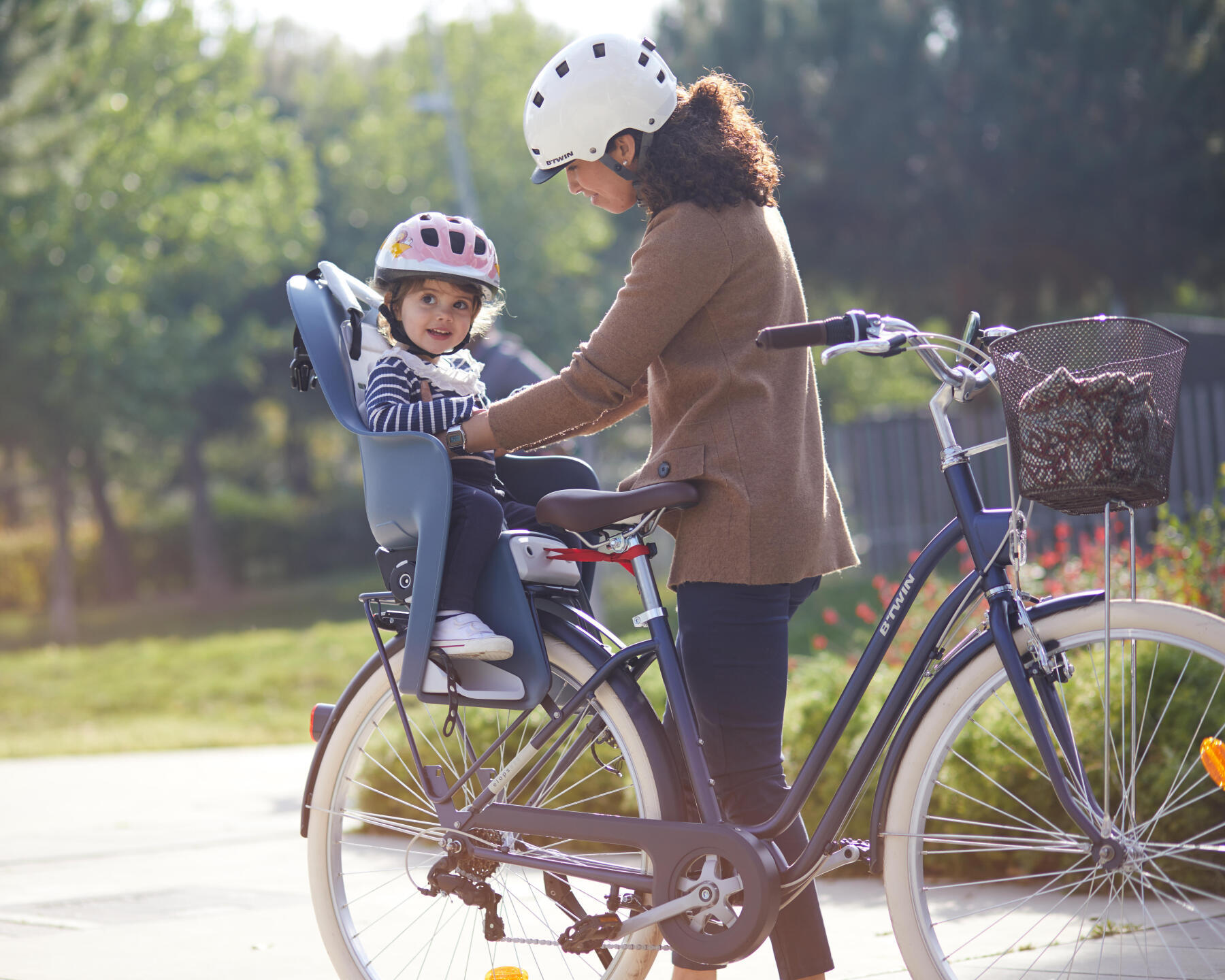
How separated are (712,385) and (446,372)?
739 mm

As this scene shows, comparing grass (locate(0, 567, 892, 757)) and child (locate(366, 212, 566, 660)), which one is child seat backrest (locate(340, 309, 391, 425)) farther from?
grass (locate(0, 567, 892, 757))

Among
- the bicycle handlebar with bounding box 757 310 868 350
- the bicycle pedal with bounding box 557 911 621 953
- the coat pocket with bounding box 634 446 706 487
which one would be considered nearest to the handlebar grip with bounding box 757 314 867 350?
the bicycle handlebar with bounding box 757 310 868 350

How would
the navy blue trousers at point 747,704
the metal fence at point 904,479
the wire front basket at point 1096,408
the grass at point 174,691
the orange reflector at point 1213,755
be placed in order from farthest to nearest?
the metal fence at point 904,479 → the grass at point 174,691 → the navy blue trousers at point 747,704 → the orange reflector at point 1213,755 → the wire front basket at point 1096,408

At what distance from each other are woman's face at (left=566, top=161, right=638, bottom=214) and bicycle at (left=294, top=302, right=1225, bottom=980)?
0.58 m

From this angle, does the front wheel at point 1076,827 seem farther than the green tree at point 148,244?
No

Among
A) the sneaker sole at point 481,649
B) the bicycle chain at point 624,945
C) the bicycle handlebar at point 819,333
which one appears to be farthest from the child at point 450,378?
the bicycle handlebar at point 819,333

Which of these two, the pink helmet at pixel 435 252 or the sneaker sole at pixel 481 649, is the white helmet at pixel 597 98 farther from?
the sneaker sole at pixel 481 649

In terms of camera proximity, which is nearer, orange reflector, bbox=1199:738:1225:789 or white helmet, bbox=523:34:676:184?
orange reflector, bbox=1199:738:1225:789

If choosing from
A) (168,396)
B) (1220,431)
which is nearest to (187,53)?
(168,396)

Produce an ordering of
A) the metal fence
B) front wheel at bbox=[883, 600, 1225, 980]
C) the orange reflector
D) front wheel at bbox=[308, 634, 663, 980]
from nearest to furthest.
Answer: the orange reflector < front wheel at bbox=[883, 600, 1225, 980] < front wheel at bbox=[308, 634, 663, 980] < the metal fence

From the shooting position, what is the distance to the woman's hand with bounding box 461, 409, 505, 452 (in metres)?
2.92

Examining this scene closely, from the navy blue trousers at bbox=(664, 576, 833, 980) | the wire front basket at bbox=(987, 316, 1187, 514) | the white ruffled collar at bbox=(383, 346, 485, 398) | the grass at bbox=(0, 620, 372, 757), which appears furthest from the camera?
the grass at bbox=(0, 620, 372, 757)

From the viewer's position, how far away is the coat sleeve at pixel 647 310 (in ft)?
8.90

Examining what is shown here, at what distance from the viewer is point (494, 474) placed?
11.0 ft
